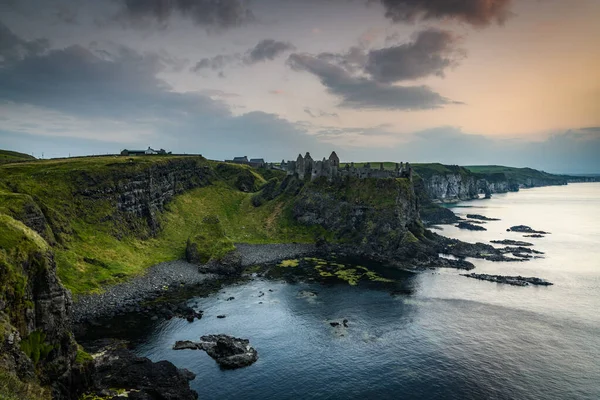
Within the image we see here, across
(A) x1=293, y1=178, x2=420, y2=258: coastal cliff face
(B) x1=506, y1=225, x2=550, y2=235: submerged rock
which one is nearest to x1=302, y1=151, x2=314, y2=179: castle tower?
(A) x1=293, y1=178, x2=420, y2=258: coastal cliff face

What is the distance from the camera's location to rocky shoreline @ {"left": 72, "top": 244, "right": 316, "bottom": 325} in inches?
2879

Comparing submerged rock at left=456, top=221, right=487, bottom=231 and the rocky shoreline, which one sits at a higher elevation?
submerged rock at left=456, top=221, right=487, bottom=231

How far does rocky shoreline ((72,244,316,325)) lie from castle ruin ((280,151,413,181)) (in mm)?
45921

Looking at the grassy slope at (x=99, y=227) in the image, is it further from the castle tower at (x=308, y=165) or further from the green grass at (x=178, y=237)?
the castle tower at (x=308, y=165)

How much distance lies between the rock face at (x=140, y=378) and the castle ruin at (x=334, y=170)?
4580 inches

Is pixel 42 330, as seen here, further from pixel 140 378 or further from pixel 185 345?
pixel 185 345

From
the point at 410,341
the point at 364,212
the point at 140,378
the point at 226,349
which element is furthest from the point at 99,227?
the point at 364,212

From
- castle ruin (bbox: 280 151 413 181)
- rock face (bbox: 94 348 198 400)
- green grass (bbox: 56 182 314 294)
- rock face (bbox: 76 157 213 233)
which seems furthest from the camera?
castle ruin (bbox: 280 151 413 181)

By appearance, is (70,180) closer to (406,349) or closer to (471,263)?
(406,349)

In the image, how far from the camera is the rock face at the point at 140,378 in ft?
153

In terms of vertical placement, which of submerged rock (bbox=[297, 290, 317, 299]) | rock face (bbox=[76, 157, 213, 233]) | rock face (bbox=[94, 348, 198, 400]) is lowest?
submerged rock (bbox=[297, 290, 317, 299])

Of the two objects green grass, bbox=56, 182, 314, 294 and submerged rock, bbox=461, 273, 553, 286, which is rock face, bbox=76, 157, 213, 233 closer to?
green grass, bbox=56, 182, 314, 294

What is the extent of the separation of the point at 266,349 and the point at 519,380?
3874 cm

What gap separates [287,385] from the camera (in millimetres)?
51969
